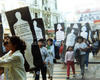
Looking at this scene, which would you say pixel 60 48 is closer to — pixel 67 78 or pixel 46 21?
pixel 67 78

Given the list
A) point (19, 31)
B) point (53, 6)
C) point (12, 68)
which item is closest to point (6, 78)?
point (12, 68)

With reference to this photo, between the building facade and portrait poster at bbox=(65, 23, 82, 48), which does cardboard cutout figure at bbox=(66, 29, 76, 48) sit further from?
the building facade

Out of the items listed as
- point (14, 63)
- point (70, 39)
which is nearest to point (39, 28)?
point (70, 39)

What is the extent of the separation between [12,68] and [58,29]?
7.30m

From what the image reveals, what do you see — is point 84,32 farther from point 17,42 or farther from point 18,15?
point 17,42

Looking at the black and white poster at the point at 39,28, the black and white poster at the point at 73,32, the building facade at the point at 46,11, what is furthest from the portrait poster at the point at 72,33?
the building facade at the point at 46,11

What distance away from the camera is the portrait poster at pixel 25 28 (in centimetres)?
564

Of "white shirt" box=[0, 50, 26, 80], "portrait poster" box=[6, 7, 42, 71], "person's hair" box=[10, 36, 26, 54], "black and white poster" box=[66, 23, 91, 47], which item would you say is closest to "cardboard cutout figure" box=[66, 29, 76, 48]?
"black and white poster" box=[66, 23, 91, 47]

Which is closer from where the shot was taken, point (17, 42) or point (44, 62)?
point (17, 42)

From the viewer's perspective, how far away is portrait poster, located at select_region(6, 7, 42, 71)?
5.64 metres

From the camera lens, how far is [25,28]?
5.72 m

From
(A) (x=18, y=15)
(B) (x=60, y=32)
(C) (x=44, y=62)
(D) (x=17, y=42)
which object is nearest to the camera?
(D) (x=17, y=42)

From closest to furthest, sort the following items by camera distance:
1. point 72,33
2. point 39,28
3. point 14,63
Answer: point 14,63 → point 39,28 → point 72,33

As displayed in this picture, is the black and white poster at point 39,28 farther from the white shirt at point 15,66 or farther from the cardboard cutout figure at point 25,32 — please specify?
the white shirt at point 15,66
